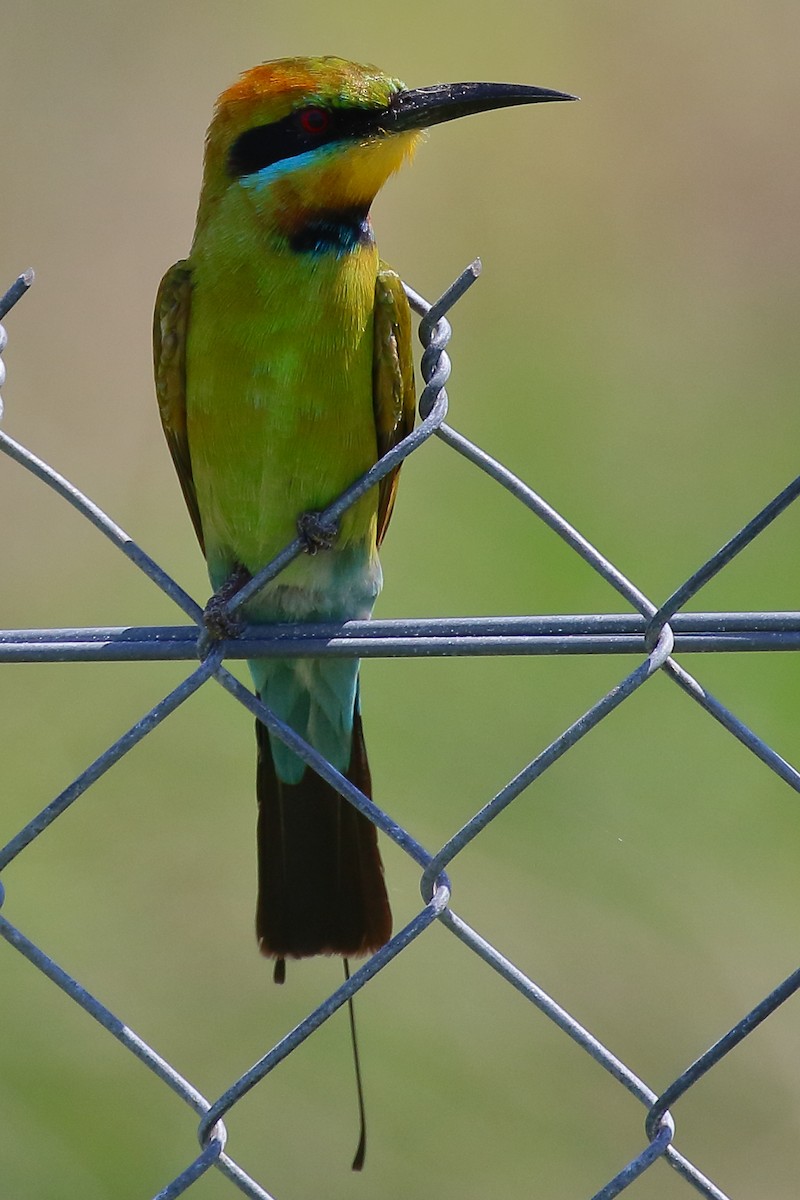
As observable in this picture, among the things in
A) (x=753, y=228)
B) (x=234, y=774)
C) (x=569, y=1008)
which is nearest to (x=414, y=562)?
(x=234, y=774)

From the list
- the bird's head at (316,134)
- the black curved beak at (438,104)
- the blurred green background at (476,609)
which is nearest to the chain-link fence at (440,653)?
the black curved beak at (438,104)

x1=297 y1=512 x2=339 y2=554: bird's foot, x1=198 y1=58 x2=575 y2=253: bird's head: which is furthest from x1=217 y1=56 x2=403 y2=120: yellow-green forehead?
x1=297 y1=512 x2=339 y2=554: bird's foot

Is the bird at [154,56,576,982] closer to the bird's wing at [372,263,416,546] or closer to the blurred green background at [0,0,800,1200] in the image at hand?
the bird's wing at [372,263,416,546]

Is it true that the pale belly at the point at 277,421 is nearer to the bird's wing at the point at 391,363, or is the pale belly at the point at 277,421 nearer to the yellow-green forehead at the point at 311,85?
the bird's wing at the point at 391,363

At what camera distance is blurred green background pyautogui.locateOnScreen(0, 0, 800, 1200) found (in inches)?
98.9

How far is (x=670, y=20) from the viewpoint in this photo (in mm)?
4969

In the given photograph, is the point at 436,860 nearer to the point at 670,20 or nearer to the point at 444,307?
the point at 444,307

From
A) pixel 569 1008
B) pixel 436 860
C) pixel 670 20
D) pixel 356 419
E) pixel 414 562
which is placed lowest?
pixel 436 860

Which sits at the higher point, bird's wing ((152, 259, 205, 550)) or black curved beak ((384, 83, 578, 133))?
black curved beak ((384, 83, 578, 133))

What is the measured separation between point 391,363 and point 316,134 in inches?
10.3

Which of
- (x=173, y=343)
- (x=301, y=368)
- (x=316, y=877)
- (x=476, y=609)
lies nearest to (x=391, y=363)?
(x=301, y=368)

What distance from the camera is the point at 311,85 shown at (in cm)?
182

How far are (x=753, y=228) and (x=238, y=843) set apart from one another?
7.93 ft

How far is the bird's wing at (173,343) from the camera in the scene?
6.10 ft
